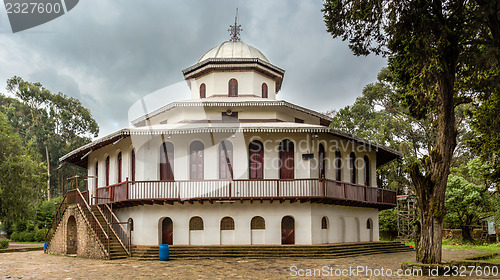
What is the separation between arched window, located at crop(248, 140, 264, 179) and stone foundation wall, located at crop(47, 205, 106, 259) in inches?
323

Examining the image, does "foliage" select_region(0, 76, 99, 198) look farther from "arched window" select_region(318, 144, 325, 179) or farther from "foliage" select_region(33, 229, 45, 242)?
"arched window" select_region(318, 144, 325, 179)

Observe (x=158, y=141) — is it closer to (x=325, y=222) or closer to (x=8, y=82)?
(x=325, y=222)

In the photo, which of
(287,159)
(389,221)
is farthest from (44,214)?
(389,221)

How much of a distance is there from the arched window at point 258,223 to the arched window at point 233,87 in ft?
29.3

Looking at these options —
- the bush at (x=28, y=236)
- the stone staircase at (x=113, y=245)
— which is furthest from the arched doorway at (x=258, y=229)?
the bush at (x=28, y=236)

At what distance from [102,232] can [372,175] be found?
1622cm

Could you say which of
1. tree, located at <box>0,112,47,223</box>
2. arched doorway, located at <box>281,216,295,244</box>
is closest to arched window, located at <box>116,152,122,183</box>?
arched doorway, located at <box>281,216,295,244</box>

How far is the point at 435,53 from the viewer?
15.6 m

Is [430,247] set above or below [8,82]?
below

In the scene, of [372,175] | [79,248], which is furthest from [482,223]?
[79,248]

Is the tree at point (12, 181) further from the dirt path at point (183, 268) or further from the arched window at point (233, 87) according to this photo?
the arched window at point (233, 87)

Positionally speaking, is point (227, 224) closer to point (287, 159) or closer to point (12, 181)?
point (287, 159)

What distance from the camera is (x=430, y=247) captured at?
1559 centimetres

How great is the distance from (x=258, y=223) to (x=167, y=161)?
5.79m
